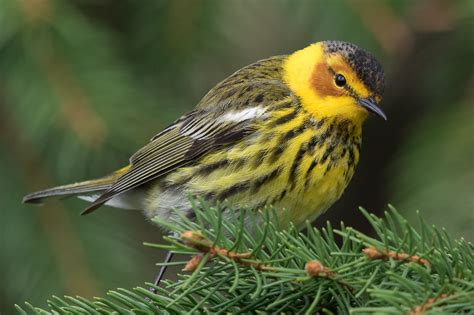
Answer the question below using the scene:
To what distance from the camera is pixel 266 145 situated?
3340 millimetres

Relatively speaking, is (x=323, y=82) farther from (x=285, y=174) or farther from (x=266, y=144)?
(x=285, y=174)

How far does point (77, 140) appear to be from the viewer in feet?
10.5

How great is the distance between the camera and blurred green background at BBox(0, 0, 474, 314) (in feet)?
10.7

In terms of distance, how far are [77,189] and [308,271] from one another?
2.06m

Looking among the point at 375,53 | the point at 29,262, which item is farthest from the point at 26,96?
the point at 375,53

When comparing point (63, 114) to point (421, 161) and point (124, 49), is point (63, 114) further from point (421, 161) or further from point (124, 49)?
point (421, 161)

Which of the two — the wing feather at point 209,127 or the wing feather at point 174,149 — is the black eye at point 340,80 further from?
the wing feather at point 174,149

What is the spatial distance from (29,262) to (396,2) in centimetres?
188

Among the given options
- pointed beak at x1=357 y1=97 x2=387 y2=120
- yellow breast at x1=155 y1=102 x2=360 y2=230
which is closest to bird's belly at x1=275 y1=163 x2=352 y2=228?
yellow breast at x1=155 y1=102 x2=360 y2=230

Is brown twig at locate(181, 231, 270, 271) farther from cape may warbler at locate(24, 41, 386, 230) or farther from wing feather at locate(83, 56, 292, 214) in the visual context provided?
wing feather at locate(83, 56, 292, 214)

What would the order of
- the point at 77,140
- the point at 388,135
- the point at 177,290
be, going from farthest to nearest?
the point at 388,135 < the point at 77,140 < the point at 177,290

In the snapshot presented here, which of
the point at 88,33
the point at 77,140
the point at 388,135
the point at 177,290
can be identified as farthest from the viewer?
the point at 388,135

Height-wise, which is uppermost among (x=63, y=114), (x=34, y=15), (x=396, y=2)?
(x=34, y=15)

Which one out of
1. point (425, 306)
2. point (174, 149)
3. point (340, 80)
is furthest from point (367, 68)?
point (425, 306)
